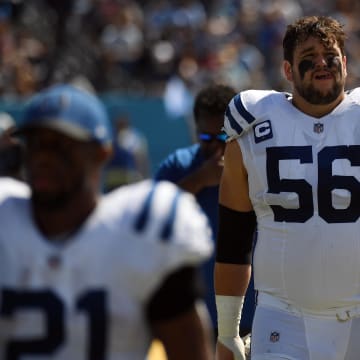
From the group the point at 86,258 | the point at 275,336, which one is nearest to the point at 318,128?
the point at 275,336

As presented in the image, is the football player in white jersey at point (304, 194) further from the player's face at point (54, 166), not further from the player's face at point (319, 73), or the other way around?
the player's face at point (54, 166)

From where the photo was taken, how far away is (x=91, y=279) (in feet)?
9.27

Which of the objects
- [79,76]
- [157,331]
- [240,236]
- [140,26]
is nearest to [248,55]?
[140,26]

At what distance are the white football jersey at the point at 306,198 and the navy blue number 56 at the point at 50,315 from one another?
5.18ft

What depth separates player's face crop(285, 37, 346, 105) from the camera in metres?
4.36

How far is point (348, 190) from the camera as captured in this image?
4219mm

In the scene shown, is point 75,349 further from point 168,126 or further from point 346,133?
point 168,126

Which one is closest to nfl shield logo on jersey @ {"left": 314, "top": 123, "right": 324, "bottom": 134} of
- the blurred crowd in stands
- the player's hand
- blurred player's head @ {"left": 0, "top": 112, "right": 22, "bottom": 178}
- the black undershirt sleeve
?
the black undershirt sleeve

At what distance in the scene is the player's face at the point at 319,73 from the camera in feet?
14.3

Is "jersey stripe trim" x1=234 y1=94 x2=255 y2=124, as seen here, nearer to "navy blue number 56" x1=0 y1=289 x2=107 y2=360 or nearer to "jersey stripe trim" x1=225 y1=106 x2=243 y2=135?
"jersey stripe trim" x1=225 y1=106 x2=243 y2=135

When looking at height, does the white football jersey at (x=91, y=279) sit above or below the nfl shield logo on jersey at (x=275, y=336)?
above

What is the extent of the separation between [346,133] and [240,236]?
670 mm

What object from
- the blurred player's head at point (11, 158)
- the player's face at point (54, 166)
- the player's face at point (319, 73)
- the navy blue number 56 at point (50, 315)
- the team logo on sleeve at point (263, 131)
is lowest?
the navy blue number 56 at point (50, 315)

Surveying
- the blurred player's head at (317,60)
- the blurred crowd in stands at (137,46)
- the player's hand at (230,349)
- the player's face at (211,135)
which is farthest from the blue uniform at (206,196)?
the blurred crowd in stands at (137,46)
